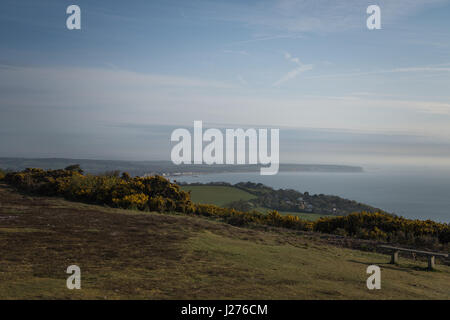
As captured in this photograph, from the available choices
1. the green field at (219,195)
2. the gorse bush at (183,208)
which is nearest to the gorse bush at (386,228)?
the gorse bush at (183,208)

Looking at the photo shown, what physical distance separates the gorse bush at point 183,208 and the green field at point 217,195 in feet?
19.0

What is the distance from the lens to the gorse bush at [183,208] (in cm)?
1381

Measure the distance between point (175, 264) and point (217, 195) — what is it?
20368 mm

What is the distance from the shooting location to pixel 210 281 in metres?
5.88

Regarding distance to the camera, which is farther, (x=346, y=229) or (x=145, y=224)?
(x=346, y=229)

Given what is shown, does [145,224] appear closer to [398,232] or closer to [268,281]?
[268,281]

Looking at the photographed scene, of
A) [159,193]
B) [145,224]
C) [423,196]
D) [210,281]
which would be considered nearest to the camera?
[210,281]

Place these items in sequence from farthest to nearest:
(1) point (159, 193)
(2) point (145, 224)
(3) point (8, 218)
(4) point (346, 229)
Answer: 1. (1) point (159, 193)
2. (4) point (346, 229)
3. (2) point (145, 224)
4. (3) point (8, 218)

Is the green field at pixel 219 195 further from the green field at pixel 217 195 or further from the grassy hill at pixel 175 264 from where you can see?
the grassy hill at pixel 175 264

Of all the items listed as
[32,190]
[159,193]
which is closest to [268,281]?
[159,193]

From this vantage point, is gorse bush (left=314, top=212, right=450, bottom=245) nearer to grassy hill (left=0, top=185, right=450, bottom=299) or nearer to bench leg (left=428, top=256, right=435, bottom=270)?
grassy hill (left=0, top=185, right=450, bottom=299)

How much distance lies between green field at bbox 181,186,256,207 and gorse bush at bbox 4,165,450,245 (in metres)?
5.80

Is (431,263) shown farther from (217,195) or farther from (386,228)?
(217,195)
